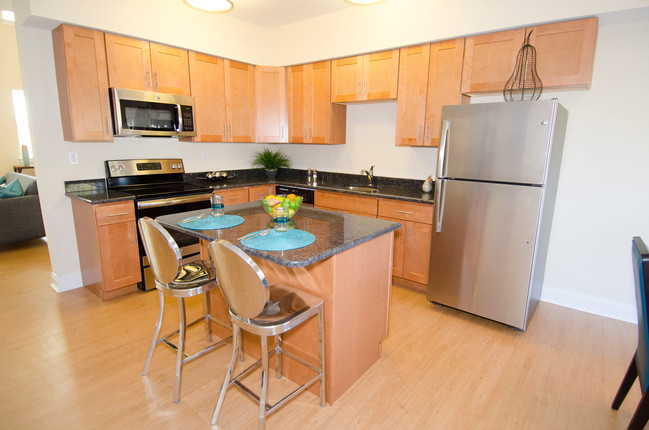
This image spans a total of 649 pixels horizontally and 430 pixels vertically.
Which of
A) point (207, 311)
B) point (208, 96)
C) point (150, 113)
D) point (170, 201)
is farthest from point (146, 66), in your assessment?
point (207, 311)

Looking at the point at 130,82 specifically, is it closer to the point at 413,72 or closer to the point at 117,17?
the point at 117,17

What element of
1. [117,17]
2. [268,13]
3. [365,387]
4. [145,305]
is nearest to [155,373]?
[145,305]

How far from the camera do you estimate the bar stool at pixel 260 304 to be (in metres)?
1.40

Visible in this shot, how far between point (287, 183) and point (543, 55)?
110 inches

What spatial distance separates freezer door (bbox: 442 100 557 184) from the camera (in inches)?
91.1

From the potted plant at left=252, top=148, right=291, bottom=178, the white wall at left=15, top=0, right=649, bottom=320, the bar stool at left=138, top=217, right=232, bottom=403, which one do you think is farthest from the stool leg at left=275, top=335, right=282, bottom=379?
the potted plant at left=252, top=148, right=291, bottom=178

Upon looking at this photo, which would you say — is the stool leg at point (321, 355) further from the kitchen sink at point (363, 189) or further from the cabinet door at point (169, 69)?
the cabinet door at point (169, 69)

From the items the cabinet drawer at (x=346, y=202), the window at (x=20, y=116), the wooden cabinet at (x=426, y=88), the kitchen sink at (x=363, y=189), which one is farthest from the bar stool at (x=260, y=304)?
the window at (x=20, y=116)

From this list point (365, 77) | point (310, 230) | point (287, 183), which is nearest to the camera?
point (310, 230)

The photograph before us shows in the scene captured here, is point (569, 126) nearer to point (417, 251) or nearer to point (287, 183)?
point (417, 251)

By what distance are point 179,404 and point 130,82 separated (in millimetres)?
2833

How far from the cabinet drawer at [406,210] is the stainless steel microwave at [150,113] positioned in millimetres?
2184

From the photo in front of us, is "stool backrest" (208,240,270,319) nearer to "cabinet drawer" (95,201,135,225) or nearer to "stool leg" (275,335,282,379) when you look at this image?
"stool leg" (275,335,282,379)

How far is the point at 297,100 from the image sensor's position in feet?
13.9
